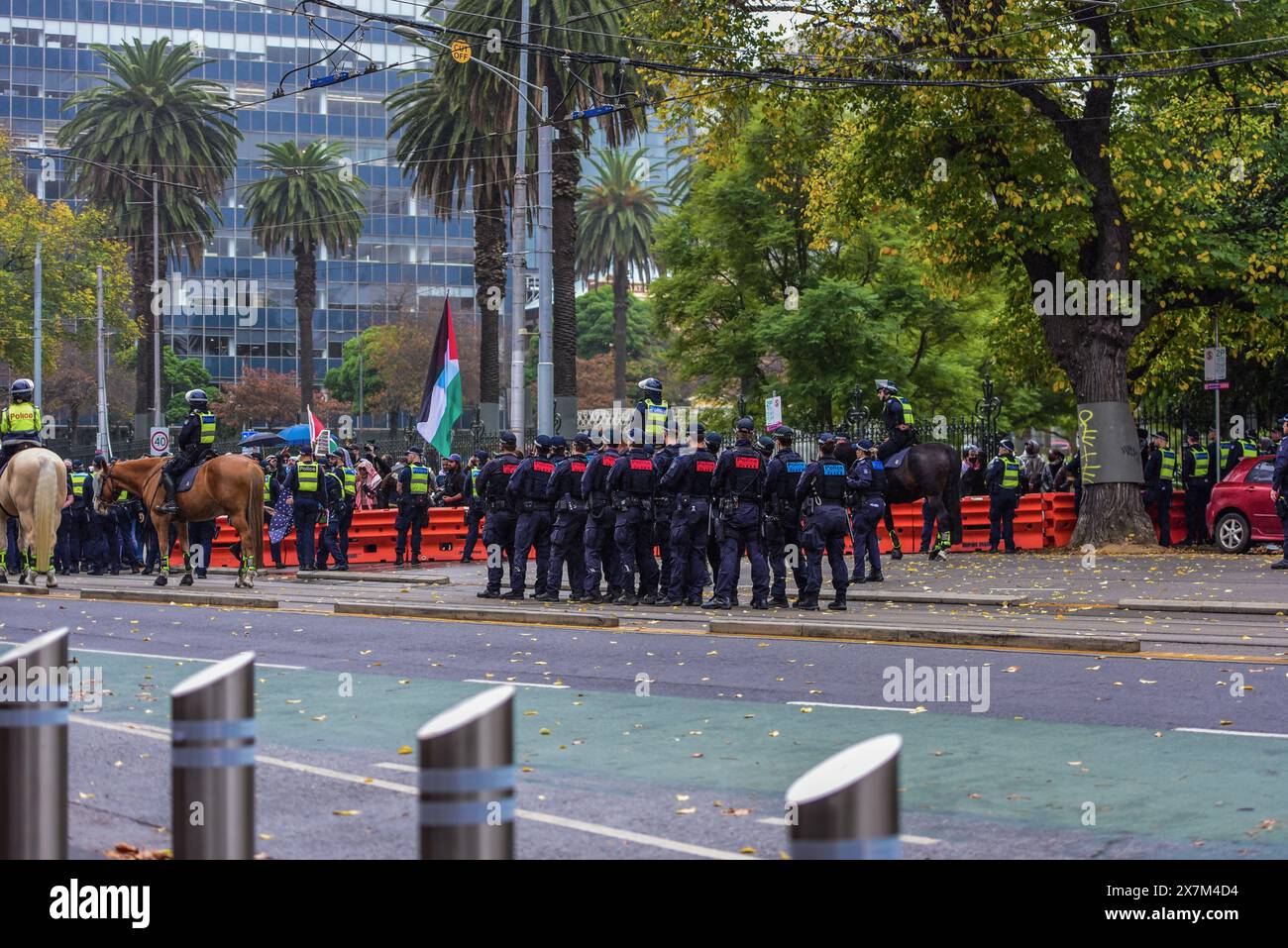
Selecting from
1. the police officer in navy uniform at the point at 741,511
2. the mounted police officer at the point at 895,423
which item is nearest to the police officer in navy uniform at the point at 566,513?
the police officer in navy uniform at the point at 741,511

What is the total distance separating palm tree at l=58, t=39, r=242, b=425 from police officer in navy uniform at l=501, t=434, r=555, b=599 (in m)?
38.6

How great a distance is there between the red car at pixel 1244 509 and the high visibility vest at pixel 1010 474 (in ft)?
10.2

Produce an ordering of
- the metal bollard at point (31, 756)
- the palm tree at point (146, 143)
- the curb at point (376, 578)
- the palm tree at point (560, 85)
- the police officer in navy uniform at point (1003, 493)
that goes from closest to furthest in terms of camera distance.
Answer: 1. the metal bollard at point (31, 756)
2. the curb at point (376, 578)
3. the police officer in navy uniform at point (1003, 493)
4. the palm tree at point (560, 85)
5. the palm tree at point (146, 143)

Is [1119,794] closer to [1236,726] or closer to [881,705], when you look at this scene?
[1236,726]

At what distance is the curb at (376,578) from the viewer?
25188 millimetres

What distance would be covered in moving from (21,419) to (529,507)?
21.3ft

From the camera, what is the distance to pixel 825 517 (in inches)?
752

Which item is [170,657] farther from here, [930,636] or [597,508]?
[597,508]

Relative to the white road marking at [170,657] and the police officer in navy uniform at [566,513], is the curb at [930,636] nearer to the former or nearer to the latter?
the police officer in navy uniform at [566,513]

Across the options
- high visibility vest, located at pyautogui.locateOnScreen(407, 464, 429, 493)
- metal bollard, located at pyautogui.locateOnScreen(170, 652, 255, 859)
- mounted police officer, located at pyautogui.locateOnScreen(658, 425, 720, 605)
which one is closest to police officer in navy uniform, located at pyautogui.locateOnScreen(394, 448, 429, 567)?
high visibility vest, located at pyautogui.locateOnScreen(407, 464, 429, 493)

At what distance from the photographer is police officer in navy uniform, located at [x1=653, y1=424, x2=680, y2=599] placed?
2064 cm

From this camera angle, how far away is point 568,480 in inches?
829

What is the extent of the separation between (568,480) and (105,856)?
14.7 meters

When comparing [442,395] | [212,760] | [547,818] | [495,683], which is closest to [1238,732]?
[547,818]
